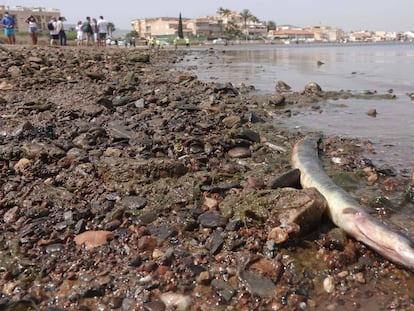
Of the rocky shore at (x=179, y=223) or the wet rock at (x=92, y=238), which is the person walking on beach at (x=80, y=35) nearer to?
the rocky shore at (x=179, y=223)

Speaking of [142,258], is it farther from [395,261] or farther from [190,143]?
[190,143]

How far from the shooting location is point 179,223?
391 cm

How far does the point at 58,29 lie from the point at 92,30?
12.7ft

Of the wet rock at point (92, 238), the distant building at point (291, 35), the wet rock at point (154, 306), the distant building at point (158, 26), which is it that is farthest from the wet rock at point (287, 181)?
the distant building at point (291, 35)

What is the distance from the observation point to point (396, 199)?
179 inches

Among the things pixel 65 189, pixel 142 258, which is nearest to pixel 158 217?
pixel 142 258

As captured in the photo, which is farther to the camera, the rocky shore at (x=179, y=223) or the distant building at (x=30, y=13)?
the distant building at (x=30, y=13)

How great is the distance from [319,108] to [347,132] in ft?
8.93

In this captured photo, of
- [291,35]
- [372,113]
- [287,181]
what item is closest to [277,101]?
[372,113]

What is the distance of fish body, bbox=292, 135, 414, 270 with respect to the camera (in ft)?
10.1

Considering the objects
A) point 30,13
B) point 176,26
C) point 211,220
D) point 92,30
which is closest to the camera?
point 211,220

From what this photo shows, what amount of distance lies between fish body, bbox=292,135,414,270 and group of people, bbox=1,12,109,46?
24.4 meters

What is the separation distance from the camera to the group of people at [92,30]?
27597mm

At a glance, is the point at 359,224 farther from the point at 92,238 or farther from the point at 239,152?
the point at 239,152
